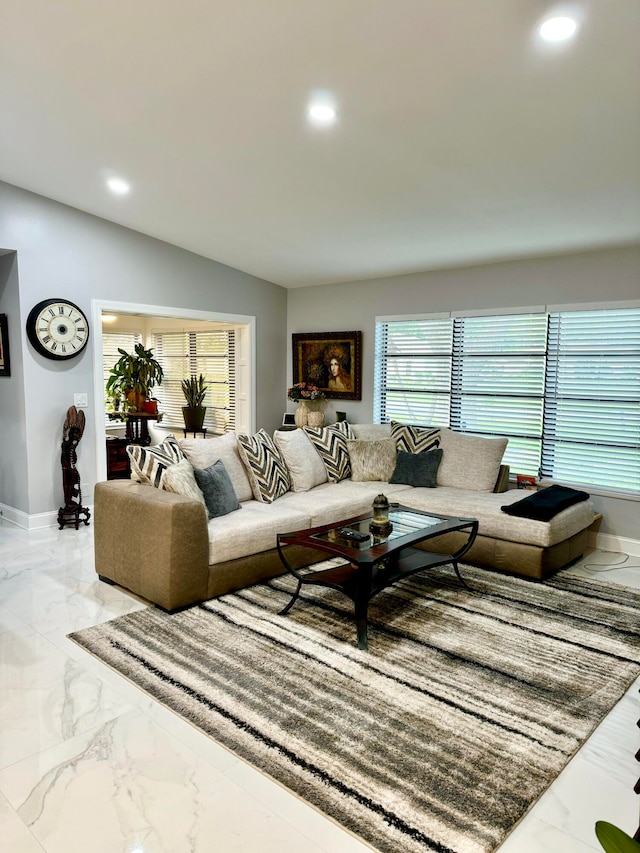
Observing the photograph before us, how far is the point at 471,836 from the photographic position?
5.98 ft

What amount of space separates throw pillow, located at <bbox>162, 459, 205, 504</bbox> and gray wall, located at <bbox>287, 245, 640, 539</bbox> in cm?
298

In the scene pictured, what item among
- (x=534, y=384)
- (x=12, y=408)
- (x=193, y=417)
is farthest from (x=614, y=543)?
(x=193, y=417)

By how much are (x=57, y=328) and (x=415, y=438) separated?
3.31m

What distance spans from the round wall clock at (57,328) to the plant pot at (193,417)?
2.96 metres

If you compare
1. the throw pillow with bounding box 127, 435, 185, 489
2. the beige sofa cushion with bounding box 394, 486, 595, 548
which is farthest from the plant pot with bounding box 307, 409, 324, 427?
the throw pillow with bounding box 127, 435, 185, 489

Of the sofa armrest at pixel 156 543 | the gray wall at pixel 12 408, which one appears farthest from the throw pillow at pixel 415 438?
the gray wall at pixel 12 408

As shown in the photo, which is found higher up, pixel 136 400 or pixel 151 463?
pixel 136 400

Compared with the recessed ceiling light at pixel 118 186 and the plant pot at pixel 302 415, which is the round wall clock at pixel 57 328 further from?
the plant pot at pixel 302 415

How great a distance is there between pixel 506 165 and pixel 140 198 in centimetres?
282

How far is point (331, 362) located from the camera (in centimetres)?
661

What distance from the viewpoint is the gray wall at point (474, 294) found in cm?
467

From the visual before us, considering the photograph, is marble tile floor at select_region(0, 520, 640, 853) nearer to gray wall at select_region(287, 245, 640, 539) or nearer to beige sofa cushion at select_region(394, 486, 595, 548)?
beige sofa cushion at select_region(394, 486, 595, 548)

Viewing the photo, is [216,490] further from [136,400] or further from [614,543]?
[136,400]

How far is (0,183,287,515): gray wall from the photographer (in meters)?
4.89
